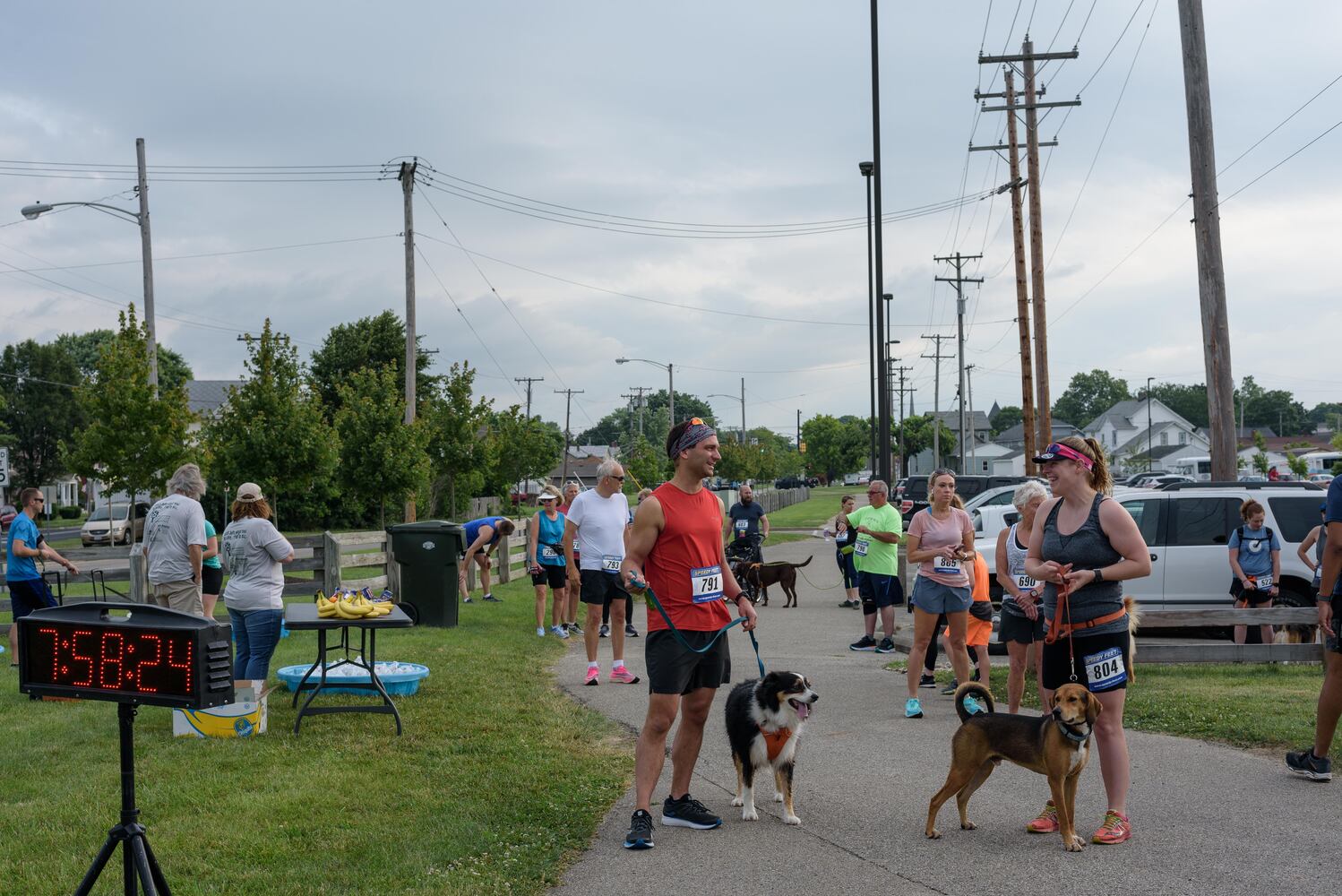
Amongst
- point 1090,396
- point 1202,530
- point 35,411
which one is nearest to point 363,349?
point 35,411

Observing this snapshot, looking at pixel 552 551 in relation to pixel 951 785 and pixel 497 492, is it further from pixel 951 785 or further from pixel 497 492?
pixel 497 492

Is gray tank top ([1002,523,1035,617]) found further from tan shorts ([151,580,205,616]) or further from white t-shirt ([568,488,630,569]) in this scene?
tan shorts ([151,580,205,616])

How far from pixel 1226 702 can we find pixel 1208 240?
24.4ft

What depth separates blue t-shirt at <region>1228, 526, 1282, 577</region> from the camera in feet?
39.3

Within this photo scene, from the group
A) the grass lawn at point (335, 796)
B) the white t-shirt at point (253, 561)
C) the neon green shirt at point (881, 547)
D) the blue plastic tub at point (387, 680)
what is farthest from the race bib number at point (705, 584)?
the neon green shirt at point (881, 547)

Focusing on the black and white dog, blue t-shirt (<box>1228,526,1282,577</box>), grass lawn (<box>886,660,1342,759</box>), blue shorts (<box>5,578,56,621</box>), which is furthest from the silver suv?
blue shorts (<box>5,578,56,621</box>)

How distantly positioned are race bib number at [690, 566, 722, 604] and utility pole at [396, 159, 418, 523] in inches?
970

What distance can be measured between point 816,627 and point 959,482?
13099 millimetres

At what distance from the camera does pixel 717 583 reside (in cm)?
576

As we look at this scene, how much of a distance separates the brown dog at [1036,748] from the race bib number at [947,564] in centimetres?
271

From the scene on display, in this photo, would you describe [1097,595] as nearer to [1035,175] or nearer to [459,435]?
[1035,175]

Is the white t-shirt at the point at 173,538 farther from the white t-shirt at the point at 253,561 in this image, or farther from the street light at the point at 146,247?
the street light at the point at 146,247

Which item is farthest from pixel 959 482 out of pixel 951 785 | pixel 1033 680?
pixel 951 785

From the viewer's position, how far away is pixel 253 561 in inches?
327
